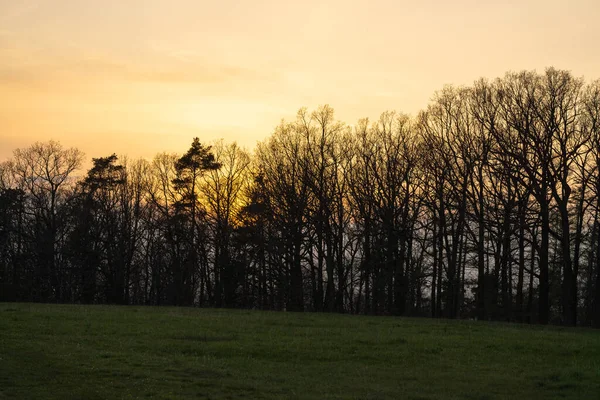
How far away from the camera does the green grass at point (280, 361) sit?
58.4 ft

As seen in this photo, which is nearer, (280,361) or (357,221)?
(280,361)

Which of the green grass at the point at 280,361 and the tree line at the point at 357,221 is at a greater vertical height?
the tree line at the point at 357,221

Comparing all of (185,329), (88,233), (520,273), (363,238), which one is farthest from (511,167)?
(88,233)

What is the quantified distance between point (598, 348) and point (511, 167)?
69.1ft

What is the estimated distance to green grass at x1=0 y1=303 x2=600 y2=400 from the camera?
17.8 m

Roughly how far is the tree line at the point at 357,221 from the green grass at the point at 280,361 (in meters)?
16.4

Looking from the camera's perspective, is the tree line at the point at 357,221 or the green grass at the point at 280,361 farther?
the tree line at the point at 357,221

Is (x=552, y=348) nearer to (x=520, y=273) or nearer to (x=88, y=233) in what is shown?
(x=520, y=273)

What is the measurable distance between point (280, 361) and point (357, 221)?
39423mm

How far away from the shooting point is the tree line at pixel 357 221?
151ft

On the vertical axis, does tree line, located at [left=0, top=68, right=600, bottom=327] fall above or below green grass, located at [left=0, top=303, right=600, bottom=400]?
above

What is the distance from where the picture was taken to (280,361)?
2375cm

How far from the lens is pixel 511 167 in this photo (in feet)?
150

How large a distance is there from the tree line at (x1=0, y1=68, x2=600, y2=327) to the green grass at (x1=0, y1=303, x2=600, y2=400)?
16.4 m
